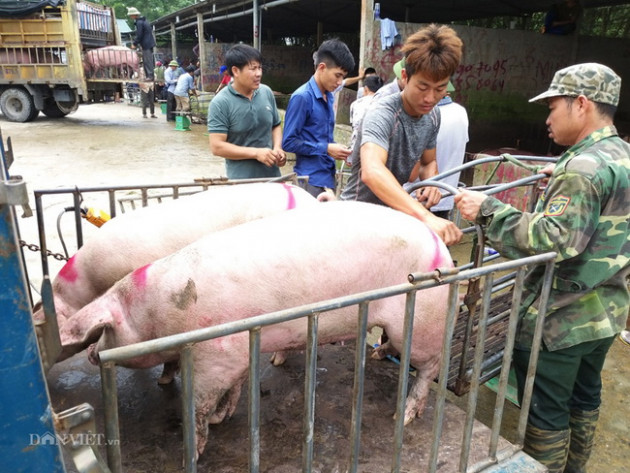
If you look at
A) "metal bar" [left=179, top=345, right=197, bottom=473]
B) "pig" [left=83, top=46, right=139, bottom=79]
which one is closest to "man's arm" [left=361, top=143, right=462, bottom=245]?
"metal bar" [left=179, top=345, right=197, bottom=473]

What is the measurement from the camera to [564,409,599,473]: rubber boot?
2477 millimetres

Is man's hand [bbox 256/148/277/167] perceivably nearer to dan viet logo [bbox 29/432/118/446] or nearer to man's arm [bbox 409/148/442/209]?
man's arm [bbox 409/148/442/209]

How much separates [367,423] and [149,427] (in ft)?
3.12

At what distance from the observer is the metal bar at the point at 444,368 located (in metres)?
1.77

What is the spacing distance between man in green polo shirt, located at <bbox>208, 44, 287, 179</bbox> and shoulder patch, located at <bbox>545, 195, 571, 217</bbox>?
2.13 m

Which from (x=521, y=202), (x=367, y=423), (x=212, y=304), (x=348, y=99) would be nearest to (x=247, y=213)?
(x=212, y=304)

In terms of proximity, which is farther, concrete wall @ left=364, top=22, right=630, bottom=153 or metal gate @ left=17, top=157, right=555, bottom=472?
concrete wall @ left=364, top=22, right=630, bottom=153

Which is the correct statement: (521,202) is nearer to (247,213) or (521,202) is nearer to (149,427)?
(247,213)

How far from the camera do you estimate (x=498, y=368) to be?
2619 millimetres

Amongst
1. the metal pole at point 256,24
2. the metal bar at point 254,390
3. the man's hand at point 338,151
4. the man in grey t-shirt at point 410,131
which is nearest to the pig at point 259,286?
the man in grey t-shirt at point 410,131

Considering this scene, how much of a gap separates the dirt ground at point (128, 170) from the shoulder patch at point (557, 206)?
127cm

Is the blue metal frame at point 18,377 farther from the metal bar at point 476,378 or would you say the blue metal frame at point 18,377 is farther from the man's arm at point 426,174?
the man's arm at point 426,174

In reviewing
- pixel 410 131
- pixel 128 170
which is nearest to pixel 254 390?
pixel 410 131

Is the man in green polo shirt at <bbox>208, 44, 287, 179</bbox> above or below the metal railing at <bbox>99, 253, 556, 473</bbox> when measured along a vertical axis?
above
